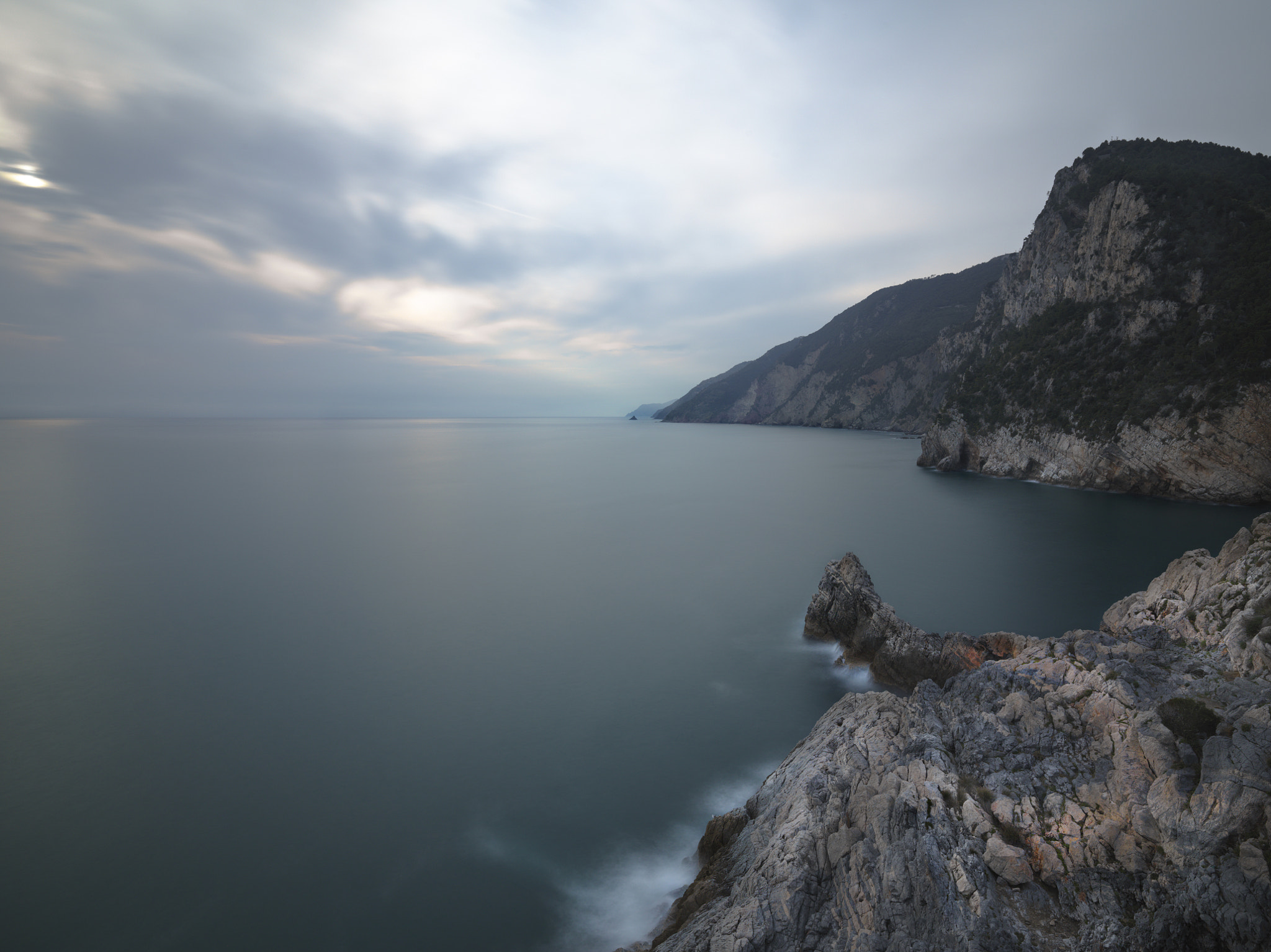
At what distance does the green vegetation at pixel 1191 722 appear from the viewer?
20.4ft

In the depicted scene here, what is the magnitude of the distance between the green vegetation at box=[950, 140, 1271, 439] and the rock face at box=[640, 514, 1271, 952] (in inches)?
1523

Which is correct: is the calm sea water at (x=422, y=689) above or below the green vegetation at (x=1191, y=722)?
below

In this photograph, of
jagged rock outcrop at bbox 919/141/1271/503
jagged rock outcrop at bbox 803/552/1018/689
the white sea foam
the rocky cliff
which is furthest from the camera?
the rocky cliff

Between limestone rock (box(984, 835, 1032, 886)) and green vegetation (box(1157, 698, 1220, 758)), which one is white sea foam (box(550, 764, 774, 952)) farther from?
green vegetation (box(1157, 698, 1220, 758))

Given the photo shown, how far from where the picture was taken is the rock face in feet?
17.3

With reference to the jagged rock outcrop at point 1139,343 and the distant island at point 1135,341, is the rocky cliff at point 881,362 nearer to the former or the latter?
the distant island at point 1135,341

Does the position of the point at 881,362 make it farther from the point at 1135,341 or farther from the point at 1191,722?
the point at 1191,722

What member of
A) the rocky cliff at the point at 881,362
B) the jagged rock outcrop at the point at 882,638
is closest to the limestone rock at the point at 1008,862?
the jagged rock outcrop at the point at 882,638

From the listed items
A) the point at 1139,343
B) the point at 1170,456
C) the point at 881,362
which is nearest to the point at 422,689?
the point at 1170,456

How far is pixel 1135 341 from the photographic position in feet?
139

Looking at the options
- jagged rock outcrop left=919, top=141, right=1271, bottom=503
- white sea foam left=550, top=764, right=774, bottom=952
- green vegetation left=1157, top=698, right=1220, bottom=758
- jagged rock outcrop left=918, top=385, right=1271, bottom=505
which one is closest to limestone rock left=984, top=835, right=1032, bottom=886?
green vegetation left=1157, top=698, right=1220, bottom=758

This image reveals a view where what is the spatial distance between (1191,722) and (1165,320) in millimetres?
50171

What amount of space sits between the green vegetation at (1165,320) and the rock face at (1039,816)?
3868 centimetres

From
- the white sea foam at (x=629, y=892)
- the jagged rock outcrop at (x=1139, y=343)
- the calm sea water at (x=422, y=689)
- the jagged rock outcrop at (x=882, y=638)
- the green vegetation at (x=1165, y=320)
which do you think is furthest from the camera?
the green vegetation at (x=1165, y=320)
